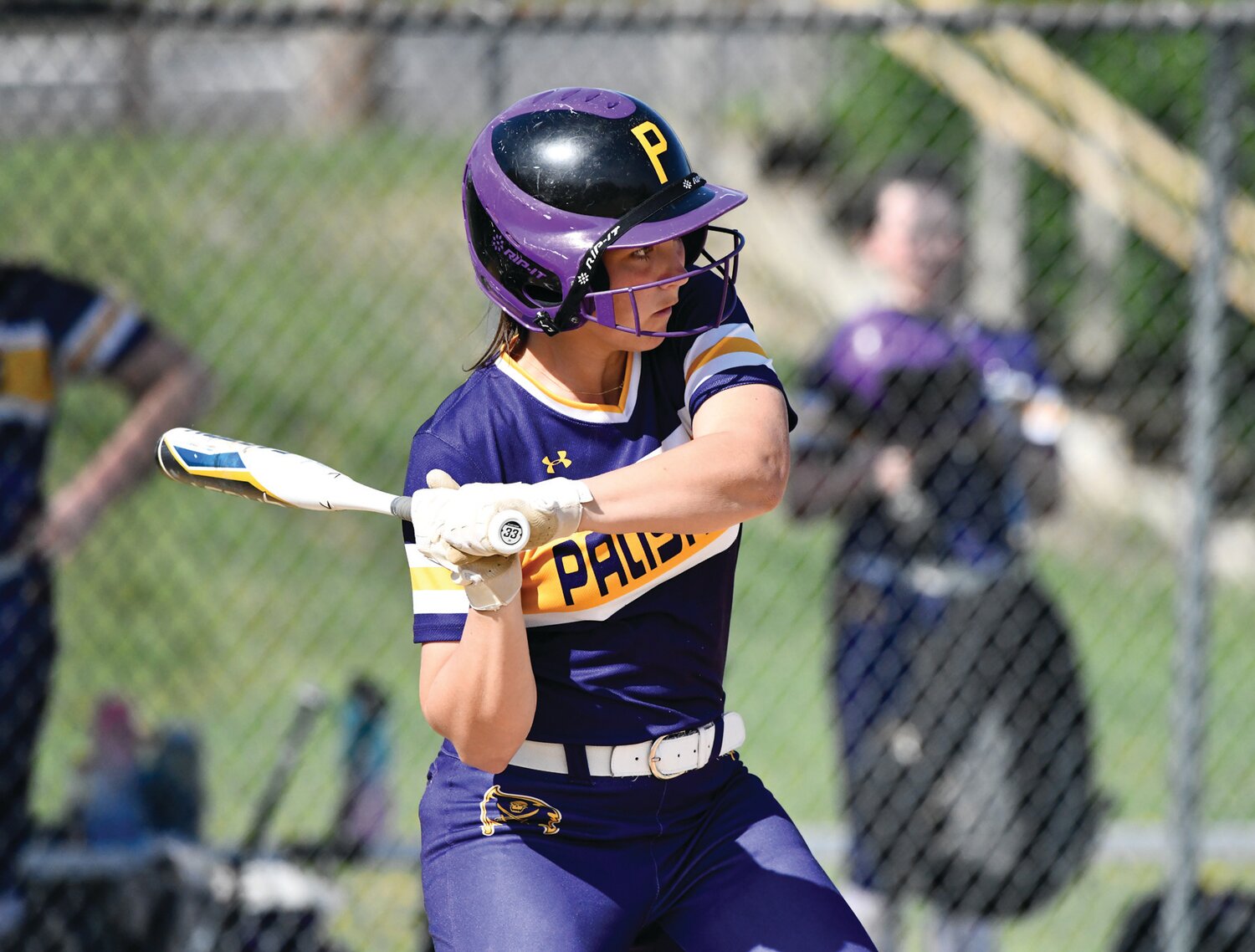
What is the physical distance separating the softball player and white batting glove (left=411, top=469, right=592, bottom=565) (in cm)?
8

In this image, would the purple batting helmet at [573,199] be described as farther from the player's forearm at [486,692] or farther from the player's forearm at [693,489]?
the player's forearm at [486,692]

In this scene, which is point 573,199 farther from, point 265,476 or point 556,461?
point 265,476

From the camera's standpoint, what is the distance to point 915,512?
4.15m

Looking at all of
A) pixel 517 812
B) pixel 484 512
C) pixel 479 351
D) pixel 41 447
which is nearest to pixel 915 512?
pixel 479 351

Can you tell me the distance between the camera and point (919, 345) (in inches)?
164

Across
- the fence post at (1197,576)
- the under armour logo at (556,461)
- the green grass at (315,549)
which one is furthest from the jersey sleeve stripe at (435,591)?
the green grass at (315,549)

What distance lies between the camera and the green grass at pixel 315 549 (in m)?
5.98

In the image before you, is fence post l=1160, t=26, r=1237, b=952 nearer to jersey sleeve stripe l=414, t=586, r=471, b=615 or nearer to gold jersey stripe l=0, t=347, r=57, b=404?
jersey sleeve stripe l=414, t=586, r=471, b=615

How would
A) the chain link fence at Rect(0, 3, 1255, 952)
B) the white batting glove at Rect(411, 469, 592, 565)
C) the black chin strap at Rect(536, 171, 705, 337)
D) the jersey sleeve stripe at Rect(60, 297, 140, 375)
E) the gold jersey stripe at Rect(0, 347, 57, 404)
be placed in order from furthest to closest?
the chain link fence at Rect(0, 3, 1255, 952)
the jersey sleeve stripe at Rect(60, 297, 140, 375)
the gold jersey stripe at Rect(0, 347, 57, 404)
the black chin strap at Rect(536, 171, 705, 337)
the white batting glove at Rect(411, 469, 592, 565)

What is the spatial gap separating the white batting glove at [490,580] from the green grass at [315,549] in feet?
10.9

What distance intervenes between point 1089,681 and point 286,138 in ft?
18.2

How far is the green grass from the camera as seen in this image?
598 centimetres

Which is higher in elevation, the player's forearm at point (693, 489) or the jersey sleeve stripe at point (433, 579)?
the player's forearm at point (693, 489)

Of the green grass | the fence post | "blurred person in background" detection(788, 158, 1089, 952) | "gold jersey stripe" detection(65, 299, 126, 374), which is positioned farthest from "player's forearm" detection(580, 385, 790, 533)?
the green grass
